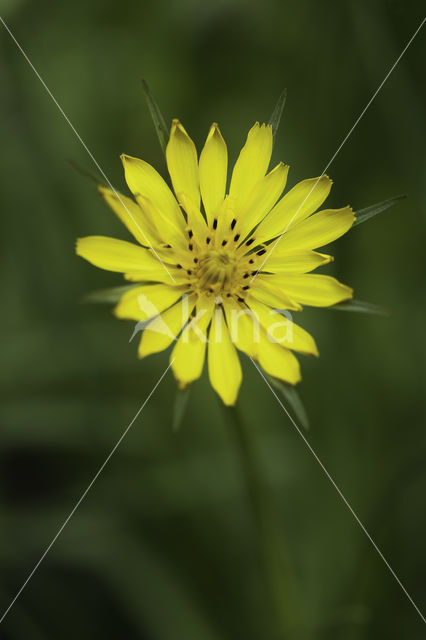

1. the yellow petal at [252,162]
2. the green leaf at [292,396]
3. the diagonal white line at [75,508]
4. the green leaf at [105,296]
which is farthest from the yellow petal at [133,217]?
the diagonal white line at [75,508]

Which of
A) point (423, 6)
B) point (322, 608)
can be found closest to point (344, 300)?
point (322, 608)

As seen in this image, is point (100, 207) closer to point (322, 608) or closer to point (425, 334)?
point (425, 334)

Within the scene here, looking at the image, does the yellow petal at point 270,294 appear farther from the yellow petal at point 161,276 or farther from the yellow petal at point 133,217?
the yellow petal at point 133,217

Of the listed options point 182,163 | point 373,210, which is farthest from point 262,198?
point 373,210

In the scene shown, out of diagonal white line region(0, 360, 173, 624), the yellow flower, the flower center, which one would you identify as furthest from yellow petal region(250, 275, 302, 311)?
diagonal white line region(0, 360, 173, 624)

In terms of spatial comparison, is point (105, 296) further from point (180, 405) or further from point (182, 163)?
point (182, 163)
